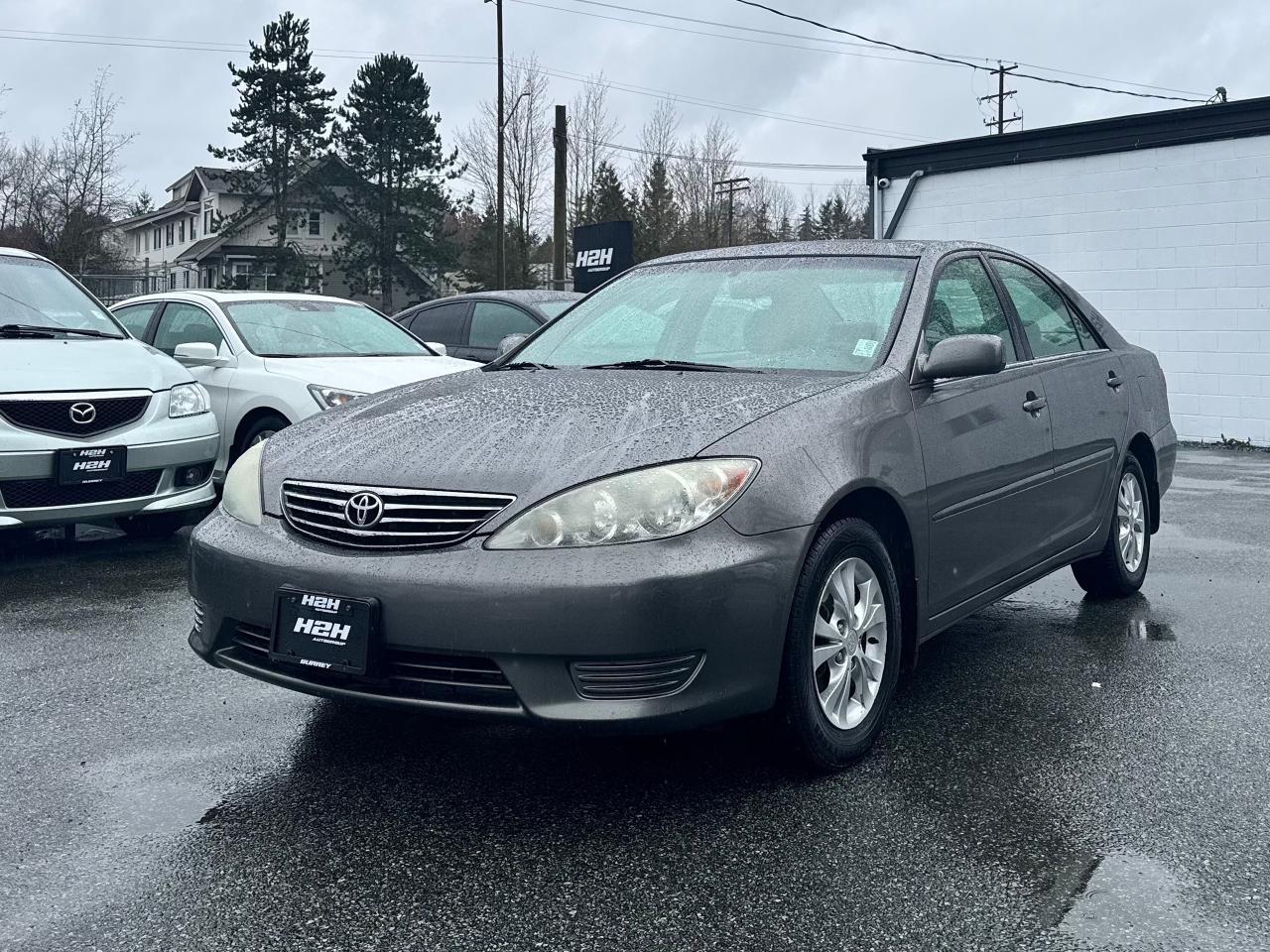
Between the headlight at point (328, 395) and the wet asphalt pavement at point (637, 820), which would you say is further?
the headlight at point (328, 395)

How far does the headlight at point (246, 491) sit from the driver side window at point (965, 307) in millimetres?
2064

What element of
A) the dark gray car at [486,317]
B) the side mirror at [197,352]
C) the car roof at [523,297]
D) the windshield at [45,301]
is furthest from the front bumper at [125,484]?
the car roof at [523,297]

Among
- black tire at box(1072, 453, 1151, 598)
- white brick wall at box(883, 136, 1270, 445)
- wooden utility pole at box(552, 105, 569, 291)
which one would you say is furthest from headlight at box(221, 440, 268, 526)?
wooden utility pole at box(552, 105, 569, 291)

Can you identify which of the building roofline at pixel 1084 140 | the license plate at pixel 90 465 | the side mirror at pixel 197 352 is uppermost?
the building roofline at pixel 1084 140

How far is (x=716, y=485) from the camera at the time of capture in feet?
9.97

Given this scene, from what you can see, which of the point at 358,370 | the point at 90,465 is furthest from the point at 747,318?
the point at 358,370

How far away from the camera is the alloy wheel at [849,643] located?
10.9ft

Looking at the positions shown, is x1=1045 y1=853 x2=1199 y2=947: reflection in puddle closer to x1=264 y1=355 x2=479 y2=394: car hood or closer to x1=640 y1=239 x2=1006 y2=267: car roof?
x1=640 y1=239 x2=1006 y2=267: car roof

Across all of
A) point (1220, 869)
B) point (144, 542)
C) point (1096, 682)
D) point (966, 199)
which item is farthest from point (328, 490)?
point (966, 199)

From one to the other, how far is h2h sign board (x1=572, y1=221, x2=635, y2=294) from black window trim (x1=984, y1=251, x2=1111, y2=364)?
40.6 ft

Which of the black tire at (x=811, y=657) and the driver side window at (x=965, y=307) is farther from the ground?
the driver side window at (x=965, y=307)

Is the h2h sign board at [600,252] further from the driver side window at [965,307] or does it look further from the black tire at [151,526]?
the driver side window at [965,307]

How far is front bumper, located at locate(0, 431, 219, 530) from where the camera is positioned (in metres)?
6.00

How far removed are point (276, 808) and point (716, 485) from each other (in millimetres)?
1379
